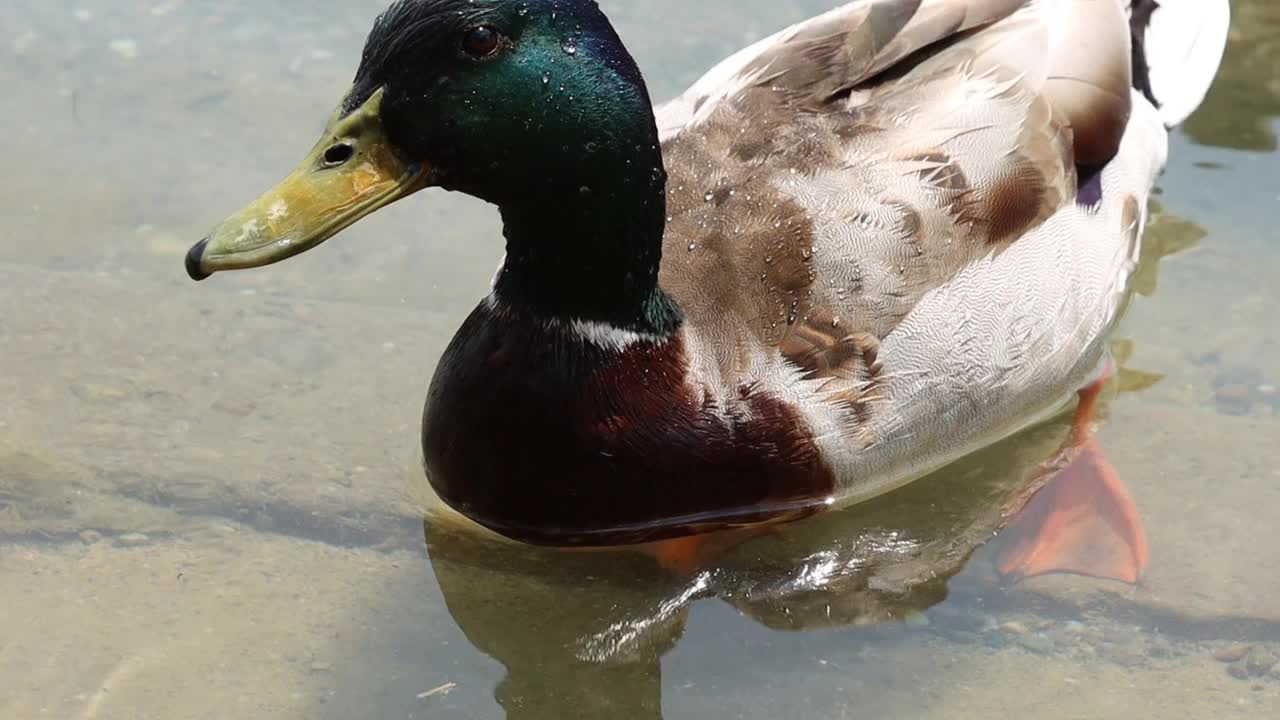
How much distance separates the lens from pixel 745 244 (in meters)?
4.23

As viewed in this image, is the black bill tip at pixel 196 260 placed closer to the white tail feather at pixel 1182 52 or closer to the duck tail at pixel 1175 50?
the duck tail at pixel 1175 50

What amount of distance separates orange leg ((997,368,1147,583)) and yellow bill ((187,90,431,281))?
1849 mm

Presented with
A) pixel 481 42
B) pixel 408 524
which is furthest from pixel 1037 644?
pixel 481 42

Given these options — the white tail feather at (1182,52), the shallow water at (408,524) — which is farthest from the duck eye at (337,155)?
the white tail feather at (1182,52)

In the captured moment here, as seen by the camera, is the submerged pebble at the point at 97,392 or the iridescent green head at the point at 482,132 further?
the submerged pebble at the point at 97,392

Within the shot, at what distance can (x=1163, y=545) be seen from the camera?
4559 mm

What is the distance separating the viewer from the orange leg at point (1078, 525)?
446cm

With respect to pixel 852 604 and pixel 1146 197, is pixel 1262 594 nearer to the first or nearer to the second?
pixel 852 604

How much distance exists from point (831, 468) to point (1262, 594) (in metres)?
1.09

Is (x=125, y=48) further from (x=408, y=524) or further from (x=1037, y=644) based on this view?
(x=1037, y=644)

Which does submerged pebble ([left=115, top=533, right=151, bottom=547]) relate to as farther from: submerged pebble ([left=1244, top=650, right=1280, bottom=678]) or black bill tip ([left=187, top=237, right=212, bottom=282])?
submerged pebble ([left=1244, top=650, right=1280, bottom=678])

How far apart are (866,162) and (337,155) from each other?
1389 millimetres

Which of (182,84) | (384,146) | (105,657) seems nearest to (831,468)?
(384,146)

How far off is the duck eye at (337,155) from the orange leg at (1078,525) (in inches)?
75.9
